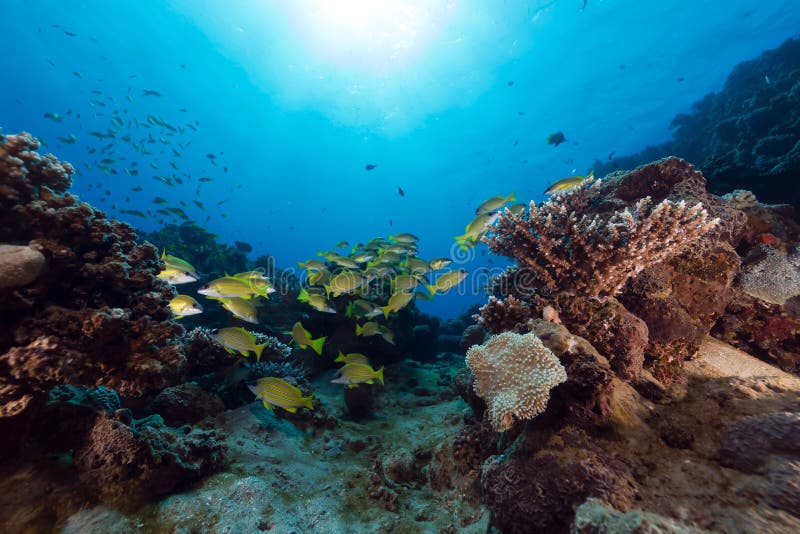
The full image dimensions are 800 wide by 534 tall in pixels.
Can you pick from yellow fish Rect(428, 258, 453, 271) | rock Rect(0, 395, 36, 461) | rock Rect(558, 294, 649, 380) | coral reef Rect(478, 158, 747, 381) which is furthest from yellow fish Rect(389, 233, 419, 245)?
rock Rect(0, 395, 36, 461)

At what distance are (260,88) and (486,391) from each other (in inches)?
2551

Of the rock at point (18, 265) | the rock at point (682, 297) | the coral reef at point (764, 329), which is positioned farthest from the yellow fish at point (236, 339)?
the coral reef at point (764, 329)

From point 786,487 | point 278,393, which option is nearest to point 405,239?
point 278,393

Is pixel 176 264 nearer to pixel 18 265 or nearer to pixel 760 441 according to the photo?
pixel 18 265

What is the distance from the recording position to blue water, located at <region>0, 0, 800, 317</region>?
27.3 m

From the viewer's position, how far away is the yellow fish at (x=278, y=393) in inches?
149

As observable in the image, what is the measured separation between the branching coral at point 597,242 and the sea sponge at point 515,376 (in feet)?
4.60

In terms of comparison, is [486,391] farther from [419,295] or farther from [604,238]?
[419,295]

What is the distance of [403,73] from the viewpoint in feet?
138

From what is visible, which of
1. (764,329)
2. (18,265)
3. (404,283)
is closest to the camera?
(18,265)

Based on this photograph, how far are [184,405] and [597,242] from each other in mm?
5920

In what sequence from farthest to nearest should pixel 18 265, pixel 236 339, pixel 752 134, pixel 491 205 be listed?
pixel 752 134
pixel 491 205
pixel 236 339
pixel 18 265

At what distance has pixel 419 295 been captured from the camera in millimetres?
7965

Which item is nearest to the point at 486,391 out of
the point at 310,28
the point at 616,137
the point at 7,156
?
the point at 7,156
